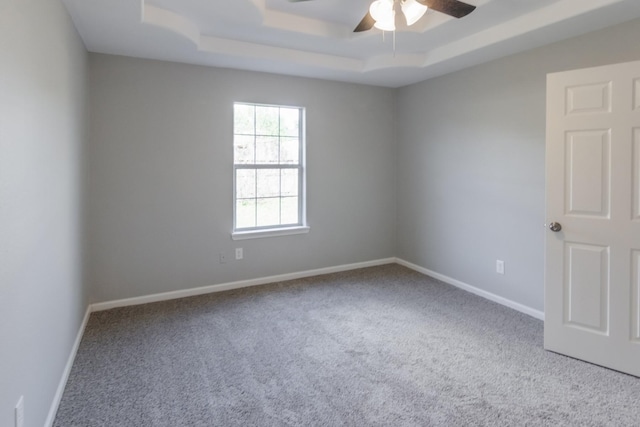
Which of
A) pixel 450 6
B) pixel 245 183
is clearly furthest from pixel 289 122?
pixel 450 6

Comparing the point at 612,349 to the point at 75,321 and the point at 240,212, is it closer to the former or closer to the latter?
the point at 240,212

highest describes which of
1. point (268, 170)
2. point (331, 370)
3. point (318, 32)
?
point (318, 32)

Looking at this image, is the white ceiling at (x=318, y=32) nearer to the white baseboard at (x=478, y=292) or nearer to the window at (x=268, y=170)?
the window at (x=268, y=170)

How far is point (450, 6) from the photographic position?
7.38ft

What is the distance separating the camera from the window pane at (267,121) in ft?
14.1

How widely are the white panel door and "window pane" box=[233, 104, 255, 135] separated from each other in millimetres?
2828

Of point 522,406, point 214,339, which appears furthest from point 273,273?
point 522,406

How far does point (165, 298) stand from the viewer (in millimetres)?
3852

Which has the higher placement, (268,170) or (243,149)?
(243,149)

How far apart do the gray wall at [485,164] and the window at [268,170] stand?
1432mm

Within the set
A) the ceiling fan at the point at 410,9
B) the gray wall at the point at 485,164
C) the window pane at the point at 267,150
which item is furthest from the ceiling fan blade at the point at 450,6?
the window pane at the point at 267,150

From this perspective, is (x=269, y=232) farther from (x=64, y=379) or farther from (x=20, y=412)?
(x=20, y=412)

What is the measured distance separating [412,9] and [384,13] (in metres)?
0.16

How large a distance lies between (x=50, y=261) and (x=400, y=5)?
2.44 m
